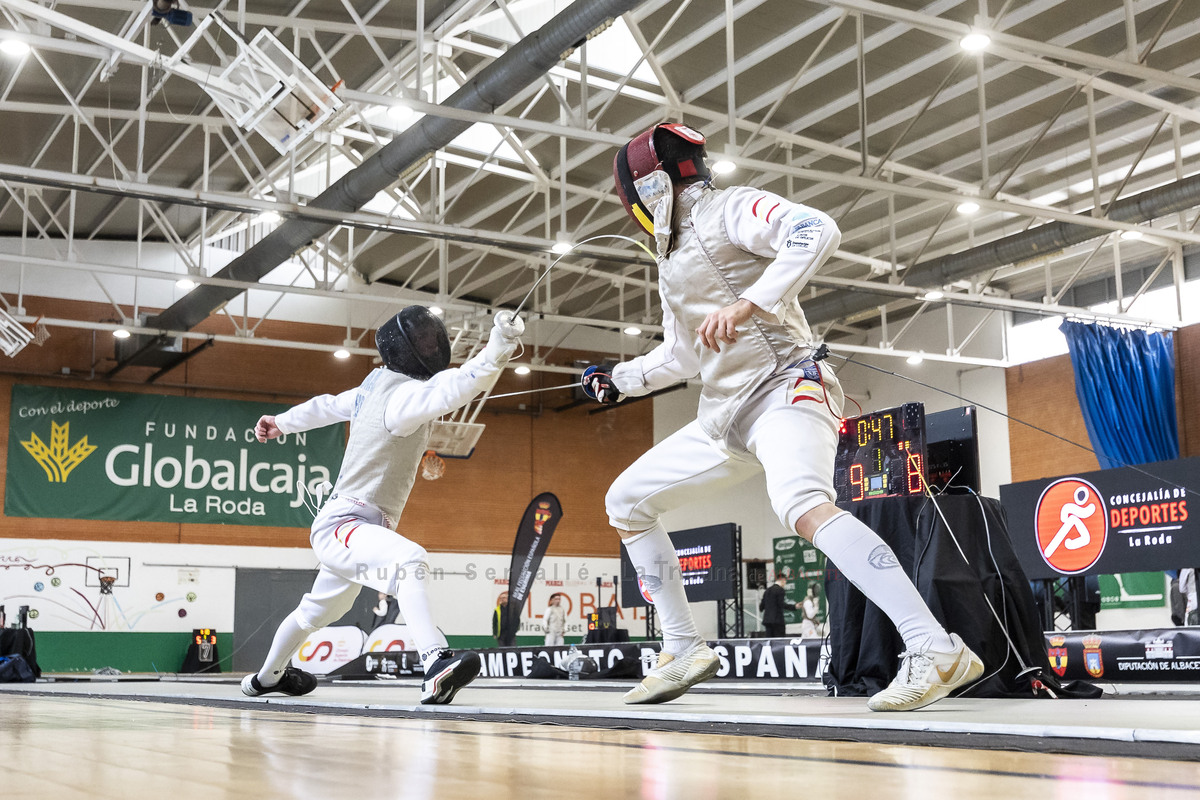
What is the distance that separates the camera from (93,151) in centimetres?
1229

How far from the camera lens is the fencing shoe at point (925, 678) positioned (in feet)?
7.64

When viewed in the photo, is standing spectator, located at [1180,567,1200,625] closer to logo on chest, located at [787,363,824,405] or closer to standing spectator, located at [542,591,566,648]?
logo on chest, located at [787,363,824,405]

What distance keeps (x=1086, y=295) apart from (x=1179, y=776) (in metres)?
15.9

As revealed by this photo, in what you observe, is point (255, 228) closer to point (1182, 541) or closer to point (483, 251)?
point (483, 251)

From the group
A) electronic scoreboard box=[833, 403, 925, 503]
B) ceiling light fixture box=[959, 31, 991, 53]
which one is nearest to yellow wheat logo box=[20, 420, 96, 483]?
ceiling light fixture box=[959, 31, 991, 53]

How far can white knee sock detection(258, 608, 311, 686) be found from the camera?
3963mm

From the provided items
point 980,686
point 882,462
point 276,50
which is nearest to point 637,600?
point 276,50

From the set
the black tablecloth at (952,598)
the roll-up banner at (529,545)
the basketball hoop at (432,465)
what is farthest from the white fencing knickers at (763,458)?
the basketball hoop at (432,465)

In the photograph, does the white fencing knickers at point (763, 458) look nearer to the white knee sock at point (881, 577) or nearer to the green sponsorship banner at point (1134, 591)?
the white knee sock at point (881, 577)

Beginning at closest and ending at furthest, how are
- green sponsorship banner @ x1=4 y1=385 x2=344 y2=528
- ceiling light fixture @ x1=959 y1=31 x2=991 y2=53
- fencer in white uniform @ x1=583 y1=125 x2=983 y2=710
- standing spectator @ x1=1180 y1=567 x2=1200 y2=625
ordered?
fencer in white uniform @ x1=583 y1=125 x2=983 y2=710, ceiling light fixture @ x1=959 y1=31 x2=991 y2=53, standing spectator @ x1=1180 y1=567 x2=1200 y2=625, green sponsorship banner @ x1=4 y1=385 x2=344 y2=528

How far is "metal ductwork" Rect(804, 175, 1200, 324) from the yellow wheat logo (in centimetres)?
1000

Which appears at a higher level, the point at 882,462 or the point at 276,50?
the point at 276,50

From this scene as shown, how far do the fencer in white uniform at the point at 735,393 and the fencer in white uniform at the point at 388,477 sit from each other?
20.9 inches

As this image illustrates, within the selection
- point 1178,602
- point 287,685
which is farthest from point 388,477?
point 1178,602
